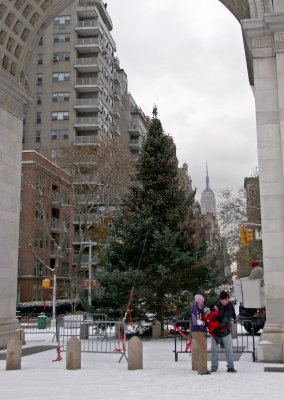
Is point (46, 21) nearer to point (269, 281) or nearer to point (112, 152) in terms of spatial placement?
point (269, 281)

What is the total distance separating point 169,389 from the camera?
33.2 ft

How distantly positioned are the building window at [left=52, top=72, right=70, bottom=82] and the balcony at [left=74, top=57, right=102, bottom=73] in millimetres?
1884

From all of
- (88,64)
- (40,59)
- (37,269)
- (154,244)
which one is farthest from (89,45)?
(154,244)

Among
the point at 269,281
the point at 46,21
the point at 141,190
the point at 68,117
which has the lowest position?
the point at 269,281

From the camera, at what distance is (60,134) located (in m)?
72.1

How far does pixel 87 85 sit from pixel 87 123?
19.0 feet

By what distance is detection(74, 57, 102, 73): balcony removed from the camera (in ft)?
240

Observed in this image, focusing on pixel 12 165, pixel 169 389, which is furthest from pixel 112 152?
pixel 169 389

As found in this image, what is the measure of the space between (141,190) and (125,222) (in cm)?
177

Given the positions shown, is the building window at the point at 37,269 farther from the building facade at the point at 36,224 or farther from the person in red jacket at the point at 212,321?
the person in red jacket at the point at 212,321

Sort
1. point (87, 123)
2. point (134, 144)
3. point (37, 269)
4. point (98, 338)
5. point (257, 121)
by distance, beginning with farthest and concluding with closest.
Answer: point (134, 144) → point (87, 123) → point (37, 269) → point (98, 338) → point (257, 121)

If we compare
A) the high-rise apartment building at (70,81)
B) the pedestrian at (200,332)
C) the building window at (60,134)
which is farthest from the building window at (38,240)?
the pedestrian at (200,332)

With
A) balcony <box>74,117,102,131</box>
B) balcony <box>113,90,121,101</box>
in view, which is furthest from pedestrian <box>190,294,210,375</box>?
balcony <box>113,90,121,101</box>

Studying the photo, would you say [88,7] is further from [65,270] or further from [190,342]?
[190,342]
